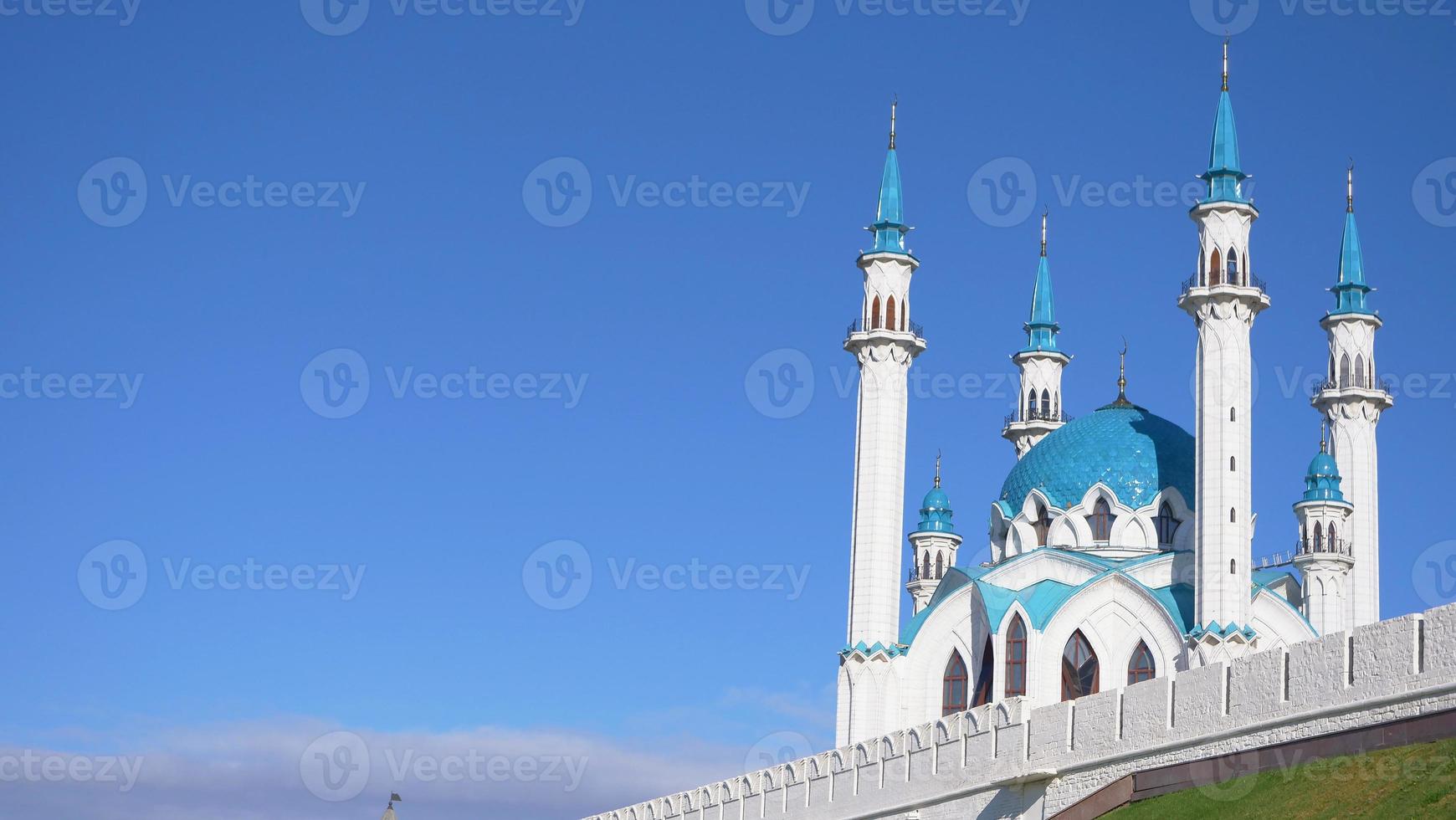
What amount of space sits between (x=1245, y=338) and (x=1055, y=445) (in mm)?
7260

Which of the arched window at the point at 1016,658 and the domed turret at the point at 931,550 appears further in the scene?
the domed turret at the point at 931,550

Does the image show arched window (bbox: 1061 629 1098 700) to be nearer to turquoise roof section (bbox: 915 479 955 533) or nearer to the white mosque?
the white mosque

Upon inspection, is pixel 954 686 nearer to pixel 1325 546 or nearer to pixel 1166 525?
pixel 1166 525

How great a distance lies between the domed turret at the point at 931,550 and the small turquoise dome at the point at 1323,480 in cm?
974

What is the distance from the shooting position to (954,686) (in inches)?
1781

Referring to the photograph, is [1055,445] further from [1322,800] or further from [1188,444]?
[1322,800]

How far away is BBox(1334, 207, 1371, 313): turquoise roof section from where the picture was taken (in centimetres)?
4934

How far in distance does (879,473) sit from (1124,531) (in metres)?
6.15

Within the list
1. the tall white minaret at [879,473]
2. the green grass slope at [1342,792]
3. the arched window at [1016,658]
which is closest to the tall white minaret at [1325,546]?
the arched window at [1016,658]

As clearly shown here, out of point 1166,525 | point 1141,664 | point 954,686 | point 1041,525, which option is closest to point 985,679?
point 954,686

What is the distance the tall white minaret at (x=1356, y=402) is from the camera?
160 ft

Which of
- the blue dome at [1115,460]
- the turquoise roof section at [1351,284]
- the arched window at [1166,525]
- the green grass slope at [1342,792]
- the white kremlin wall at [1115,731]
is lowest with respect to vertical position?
the green grass slope at [1342,792]

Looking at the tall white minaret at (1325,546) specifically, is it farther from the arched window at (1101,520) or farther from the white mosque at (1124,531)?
the arched window at (1101,520)

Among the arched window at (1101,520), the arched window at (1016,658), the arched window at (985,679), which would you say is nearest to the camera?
the arched window at (1016,658)
